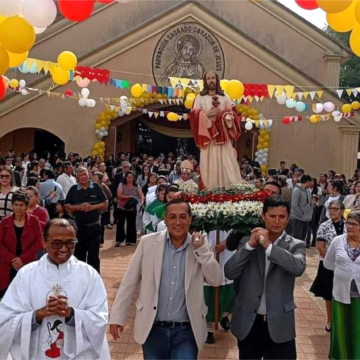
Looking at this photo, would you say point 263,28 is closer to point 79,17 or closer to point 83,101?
point 83,101

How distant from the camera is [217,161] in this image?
6.81m

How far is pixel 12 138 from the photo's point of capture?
Result: 70.4 feet

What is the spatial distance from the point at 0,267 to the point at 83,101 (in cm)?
1145

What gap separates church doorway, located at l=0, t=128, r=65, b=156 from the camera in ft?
69.7

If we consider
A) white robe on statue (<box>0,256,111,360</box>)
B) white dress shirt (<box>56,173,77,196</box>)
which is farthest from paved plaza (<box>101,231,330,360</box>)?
white robe on statue (<box>0,256,111,360</box>)

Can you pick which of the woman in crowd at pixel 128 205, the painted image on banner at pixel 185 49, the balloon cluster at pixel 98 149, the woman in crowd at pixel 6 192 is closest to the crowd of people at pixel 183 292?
the woman in crowd at pixel 6 192

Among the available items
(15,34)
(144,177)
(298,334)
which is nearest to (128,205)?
(144,177)

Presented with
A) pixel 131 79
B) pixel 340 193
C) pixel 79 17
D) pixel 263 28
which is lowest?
pixel 340 193

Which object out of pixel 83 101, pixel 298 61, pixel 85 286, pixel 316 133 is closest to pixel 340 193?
pixel 85 286

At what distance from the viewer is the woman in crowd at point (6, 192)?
646 cm

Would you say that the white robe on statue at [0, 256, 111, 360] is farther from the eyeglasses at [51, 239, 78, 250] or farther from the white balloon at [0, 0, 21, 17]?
the white balloon at [0, 0, 21, 17]

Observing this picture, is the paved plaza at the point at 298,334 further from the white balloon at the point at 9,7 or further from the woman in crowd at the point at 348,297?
the white balloon at the point at 9,7

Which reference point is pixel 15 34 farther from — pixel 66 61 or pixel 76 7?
pixel 66 61

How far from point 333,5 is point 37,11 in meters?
3.00
